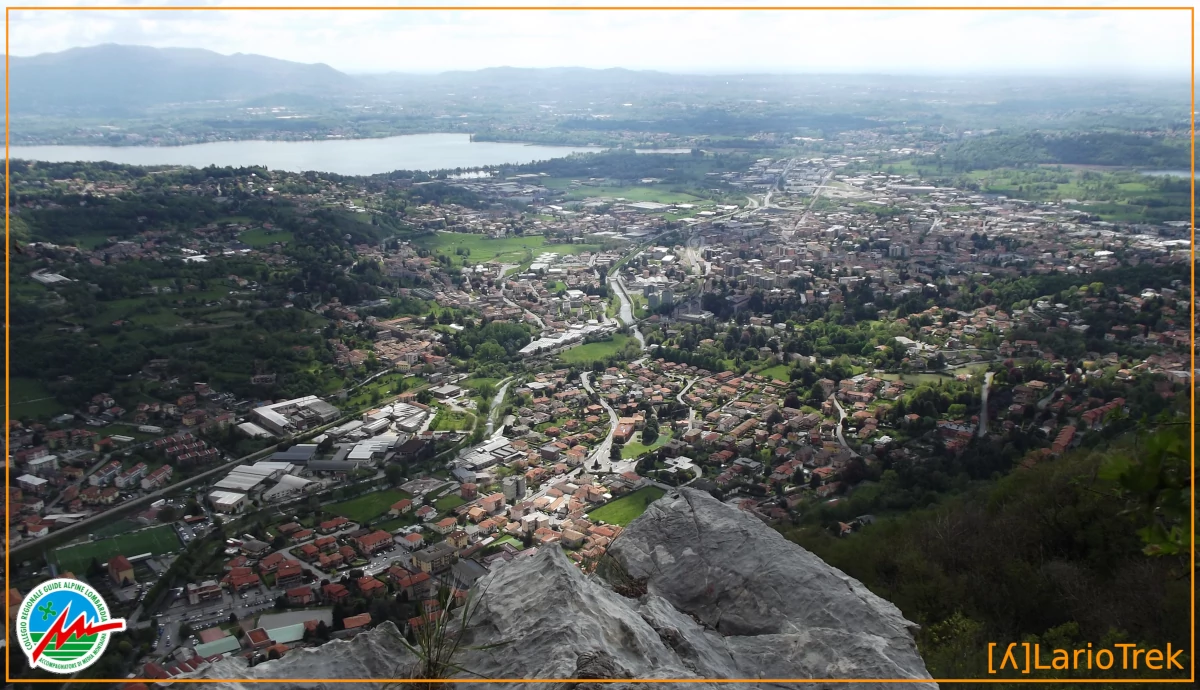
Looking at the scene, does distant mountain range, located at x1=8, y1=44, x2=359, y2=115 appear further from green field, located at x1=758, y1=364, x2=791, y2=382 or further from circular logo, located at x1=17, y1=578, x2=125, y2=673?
circular logo, located at x1=17, y1=578, x2=125, y2=673

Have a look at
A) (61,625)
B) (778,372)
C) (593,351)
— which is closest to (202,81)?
(593,351)

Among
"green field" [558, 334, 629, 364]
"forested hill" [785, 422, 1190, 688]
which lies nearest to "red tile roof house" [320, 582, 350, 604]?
"forested hill" [785, 422, 1190, 688]

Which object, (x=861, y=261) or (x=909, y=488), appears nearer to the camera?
(x=909, y=488)

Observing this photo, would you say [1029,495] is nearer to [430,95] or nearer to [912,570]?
[912,570]

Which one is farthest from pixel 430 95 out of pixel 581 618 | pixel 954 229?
pixel 581 618

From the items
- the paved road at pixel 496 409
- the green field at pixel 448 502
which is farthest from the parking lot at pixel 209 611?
the paved road at pixel 496 409

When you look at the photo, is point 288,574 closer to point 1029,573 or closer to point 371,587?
point 371,587

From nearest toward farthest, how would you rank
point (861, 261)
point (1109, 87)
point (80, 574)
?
1. point (80, 574)
2. point (861, 261)
3. point (1109, 87)

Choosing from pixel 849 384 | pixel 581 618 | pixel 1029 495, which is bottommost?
pixel 849 384
